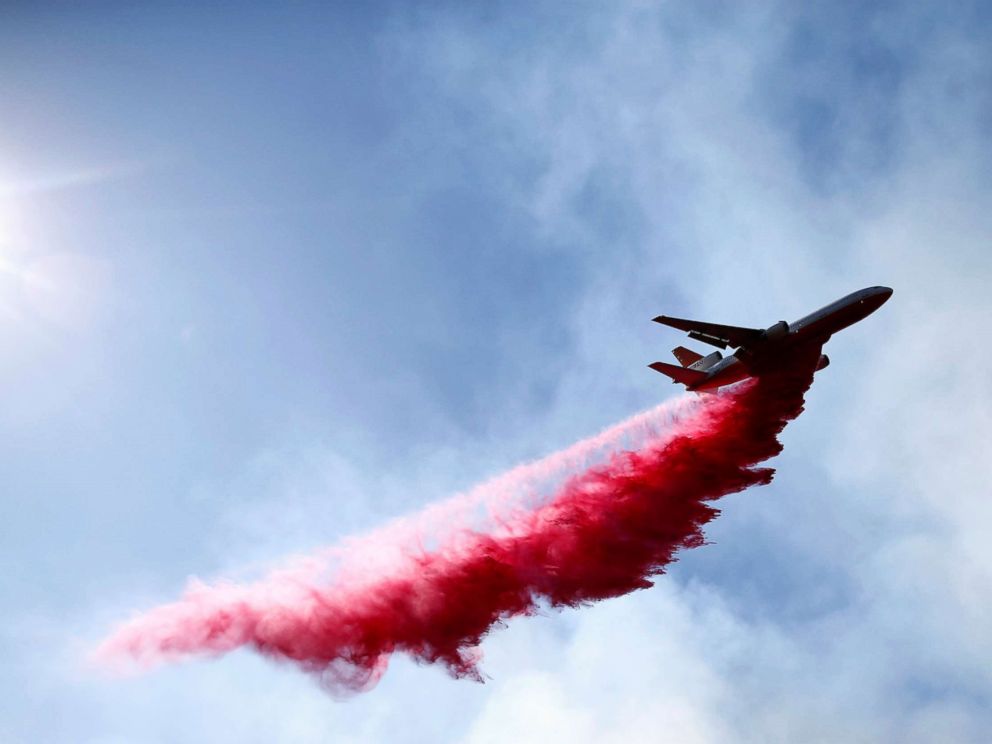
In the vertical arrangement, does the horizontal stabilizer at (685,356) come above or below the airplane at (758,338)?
above

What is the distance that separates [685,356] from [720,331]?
6.01 meters

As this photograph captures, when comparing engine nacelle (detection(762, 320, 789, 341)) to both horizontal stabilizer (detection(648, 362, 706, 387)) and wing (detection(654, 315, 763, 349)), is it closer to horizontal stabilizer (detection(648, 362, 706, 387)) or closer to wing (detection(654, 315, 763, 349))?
wing (detection(654, 315, 763, 349))

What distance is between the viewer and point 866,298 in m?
44.0

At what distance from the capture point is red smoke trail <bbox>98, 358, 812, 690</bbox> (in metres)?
44.1

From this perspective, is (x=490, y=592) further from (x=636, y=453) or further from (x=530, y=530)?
(x=636, y=453)

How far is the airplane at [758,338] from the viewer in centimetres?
4456

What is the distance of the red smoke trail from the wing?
10.5 ft

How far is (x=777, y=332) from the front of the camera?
46.5 m

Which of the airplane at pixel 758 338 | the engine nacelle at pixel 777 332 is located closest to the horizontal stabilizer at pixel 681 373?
the airplane at pixel 758 338

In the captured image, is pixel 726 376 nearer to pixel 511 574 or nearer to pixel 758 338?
pixel 758 338

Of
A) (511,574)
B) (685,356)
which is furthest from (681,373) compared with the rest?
(511,574)

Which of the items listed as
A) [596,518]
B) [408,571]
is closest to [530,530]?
[596,518]

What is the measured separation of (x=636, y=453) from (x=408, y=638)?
769 inches

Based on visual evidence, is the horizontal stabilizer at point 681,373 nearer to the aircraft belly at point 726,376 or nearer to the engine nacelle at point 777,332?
the aircraft belly at point 726,376
